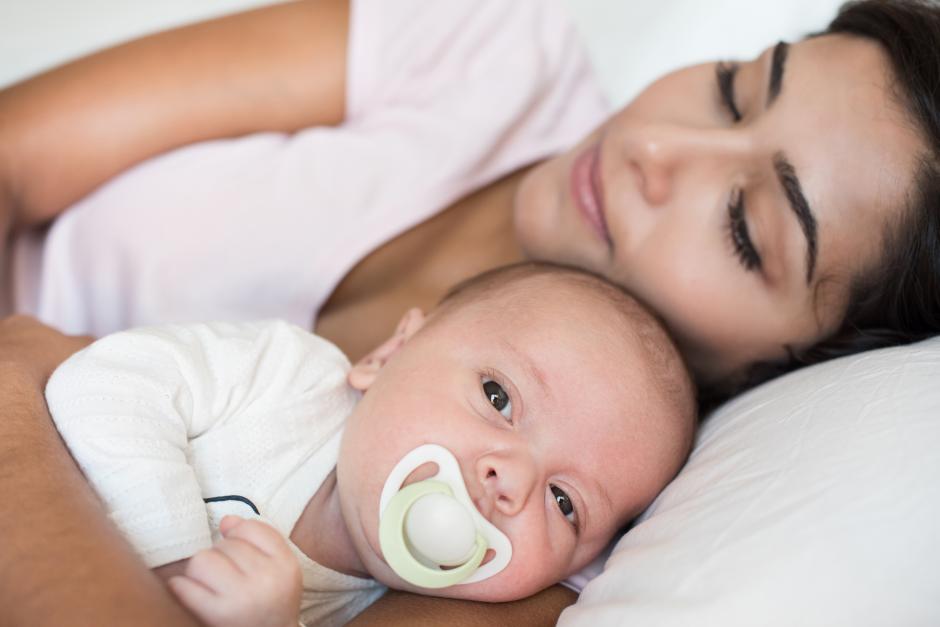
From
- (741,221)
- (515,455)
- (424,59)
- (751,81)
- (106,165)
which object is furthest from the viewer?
(424,59)

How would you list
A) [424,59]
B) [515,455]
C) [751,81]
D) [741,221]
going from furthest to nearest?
[424,59], [751,81], [741,221], [515,455]

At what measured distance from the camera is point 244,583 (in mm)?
805

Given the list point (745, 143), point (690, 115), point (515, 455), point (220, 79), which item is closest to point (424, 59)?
point (220, 79)

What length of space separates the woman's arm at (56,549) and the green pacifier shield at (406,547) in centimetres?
28

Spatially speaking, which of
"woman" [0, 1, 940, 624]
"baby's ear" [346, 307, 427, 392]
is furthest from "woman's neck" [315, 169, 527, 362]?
"baby's ear" [346, 307, 427, 392]

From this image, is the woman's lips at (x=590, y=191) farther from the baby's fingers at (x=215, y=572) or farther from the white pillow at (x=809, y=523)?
the baby's fingers at (x=215, y=572)

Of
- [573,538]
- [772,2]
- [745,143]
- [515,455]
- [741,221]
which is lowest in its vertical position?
[573,538]

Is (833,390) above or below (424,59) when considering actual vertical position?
below

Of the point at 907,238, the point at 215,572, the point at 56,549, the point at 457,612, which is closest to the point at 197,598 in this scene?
the point at 215,572

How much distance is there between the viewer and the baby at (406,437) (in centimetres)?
97

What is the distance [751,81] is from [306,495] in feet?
3.12

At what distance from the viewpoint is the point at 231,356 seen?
1.12 m

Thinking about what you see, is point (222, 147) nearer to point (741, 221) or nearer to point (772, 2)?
point (741, 221)

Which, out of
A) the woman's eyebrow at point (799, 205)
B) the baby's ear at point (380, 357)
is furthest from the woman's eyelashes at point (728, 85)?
the baby's ear at point (380, 357)
